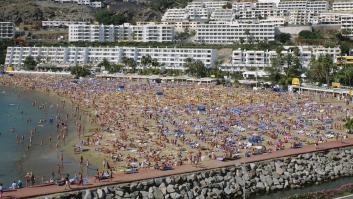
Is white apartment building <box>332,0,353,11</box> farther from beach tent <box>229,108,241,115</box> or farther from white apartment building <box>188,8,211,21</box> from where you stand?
beach tent <box>229,108,241,115</box>

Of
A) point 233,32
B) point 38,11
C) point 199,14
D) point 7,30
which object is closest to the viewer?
point 233,32

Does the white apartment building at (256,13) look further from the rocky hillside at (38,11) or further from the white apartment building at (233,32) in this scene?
the rocky hillside at (38,11)

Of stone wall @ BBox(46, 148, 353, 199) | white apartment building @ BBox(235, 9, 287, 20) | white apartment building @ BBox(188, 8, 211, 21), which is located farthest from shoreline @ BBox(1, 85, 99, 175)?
white apartment building @ BBox(235, 9, 287, 20)

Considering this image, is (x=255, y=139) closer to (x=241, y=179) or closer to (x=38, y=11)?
(x=241, y=179)

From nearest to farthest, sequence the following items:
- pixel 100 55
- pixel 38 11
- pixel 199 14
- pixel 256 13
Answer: pixel 100 55
pixel 256 13
pixel 199 14
pixel 38 11

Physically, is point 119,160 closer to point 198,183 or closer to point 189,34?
point 198,183

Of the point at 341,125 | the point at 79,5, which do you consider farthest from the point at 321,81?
the point at 79,5

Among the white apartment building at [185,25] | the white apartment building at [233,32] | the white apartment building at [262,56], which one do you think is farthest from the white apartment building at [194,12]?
the white apartment building at [262,56]

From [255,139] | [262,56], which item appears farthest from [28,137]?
[262,56]

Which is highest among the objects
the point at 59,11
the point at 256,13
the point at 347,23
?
the point at 59,11
